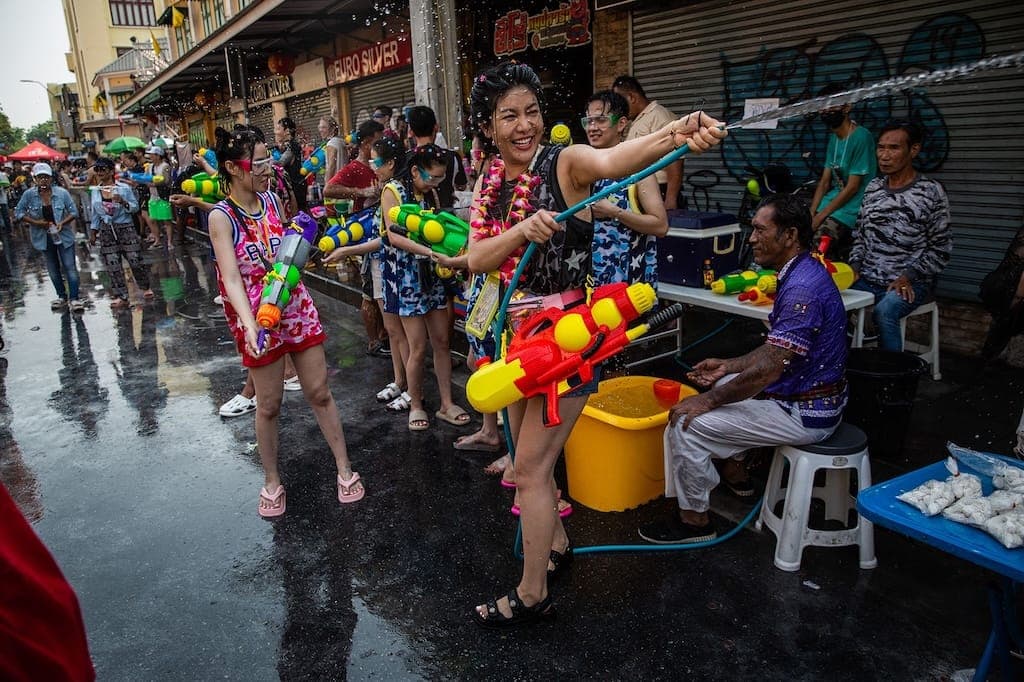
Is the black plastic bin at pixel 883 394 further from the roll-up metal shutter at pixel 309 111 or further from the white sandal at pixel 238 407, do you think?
the roll-up metal shutter at pixel 309 111

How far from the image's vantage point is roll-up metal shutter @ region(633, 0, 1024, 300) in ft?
16.7

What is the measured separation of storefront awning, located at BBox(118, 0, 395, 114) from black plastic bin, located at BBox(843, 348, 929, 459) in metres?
10.0

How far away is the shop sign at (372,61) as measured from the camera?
12.2 m

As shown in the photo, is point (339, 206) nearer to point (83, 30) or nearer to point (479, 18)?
point (479, 18)

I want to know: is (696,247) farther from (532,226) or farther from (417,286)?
(532,226)

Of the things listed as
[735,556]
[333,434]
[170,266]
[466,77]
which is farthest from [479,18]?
[735,556]

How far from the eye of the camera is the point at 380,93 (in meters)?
13.6

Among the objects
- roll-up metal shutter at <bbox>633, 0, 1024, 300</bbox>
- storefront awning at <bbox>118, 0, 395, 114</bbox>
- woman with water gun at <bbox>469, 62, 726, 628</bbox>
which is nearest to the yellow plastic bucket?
woman with water gun at <bbox>469, 62, 726, 628</bbox>

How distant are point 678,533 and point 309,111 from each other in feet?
53.8

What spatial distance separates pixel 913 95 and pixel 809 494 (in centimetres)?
423

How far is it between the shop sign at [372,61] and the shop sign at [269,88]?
2.97 m

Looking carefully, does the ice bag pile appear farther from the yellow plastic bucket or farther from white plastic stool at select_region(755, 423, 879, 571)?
the yellow plastic bucket

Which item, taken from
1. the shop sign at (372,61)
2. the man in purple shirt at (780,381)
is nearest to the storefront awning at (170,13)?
the shop sign at (372,61)

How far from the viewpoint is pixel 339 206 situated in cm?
684
